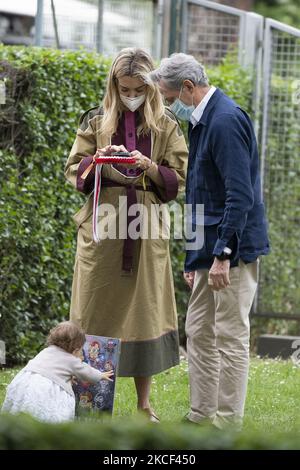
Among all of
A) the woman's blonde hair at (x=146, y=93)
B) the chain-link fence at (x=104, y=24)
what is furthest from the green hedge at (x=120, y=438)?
the chain-link fence at (x=104, y=24)

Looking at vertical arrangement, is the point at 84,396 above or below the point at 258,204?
below

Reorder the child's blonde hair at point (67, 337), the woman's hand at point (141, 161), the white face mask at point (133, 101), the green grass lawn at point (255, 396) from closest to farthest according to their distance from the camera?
the child's blonde hair at point (67, 337)
the woman's hand at point (141, 161)
the white face mask at point (133, 101)
the green grass lawn at point (255, 396)

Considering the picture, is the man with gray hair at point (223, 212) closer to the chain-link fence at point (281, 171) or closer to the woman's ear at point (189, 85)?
the woman's ear at point (189, 85)

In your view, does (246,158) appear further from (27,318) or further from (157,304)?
(27,318)

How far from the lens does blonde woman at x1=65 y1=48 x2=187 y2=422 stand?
18.9ft

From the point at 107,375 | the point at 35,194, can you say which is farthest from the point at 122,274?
the point at 35,194

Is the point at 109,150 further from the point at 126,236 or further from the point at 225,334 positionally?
the point at 225,334

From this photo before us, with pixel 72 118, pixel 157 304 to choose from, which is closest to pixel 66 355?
pixel 157 304

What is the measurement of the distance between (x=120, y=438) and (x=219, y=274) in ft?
7.02

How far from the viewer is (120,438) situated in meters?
3.20

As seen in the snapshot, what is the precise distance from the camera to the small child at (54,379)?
5.01 metres

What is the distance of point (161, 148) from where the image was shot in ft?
19.4

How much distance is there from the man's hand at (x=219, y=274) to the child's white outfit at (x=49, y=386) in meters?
0.72
